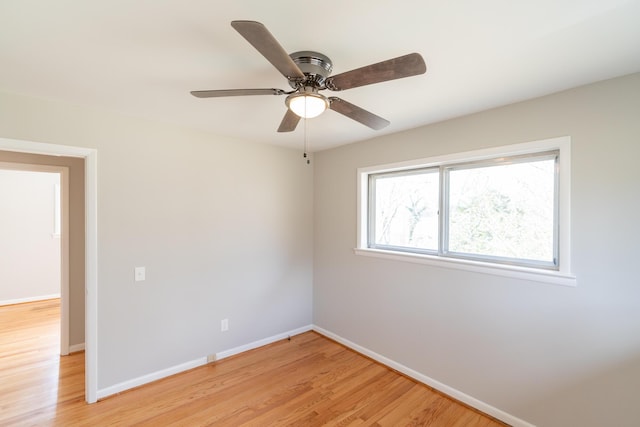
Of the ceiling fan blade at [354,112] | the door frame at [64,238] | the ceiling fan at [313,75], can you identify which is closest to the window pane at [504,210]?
the ceiling fan blade at [354,112]

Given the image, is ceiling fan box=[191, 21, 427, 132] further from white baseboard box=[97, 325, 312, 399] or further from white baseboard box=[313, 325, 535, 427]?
white baseboard box=[97, 325, 312, 399]

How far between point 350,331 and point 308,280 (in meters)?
0.85

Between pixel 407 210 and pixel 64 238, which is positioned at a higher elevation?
pixel 407 210

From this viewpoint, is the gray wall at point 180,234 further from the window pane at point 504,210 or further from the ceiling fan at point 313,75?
the window pane at point 504,210

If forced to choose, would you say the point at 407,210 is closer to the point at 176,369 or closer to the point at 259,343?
the point at 259,343

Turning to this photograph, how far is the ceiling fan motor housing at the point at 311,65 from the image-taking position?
1.41 meters

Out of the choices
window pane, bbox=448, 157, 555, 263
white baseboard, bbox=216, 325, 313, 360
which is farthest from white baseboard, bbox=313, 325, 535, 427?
window pane, bbox=448, 157, 555, 263

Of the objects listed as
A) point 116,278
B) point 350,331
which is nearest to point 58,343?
point 116,278

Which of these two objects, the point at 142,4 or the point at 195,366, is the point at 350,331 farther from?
the point at 142,4

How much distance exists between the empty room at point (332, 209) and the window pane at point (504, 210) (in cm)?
1

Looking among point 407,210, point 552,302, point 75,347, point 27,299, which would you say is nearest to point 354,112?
point 407,210

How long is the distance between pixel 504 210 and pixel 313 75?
6.12 feet

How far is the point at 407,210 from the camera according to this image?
2.96m

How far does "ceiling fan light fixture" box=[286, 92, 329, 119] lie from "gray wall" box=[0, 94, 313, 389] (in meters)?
1.75
